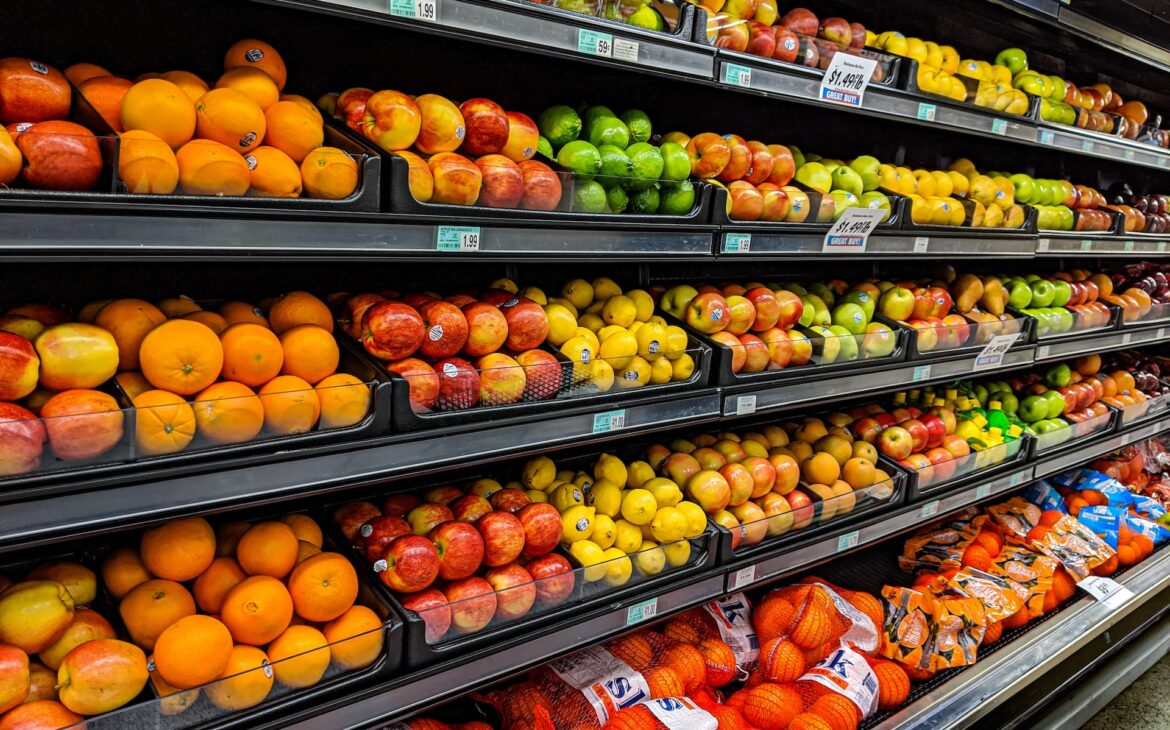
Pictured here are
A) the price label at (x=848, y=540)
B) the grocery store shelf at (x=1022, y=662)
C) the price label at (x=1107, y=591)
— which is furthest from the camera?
the price label at (x=1107, y=591)

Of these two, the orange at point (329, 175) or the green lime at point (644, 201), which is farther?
the green lime at point (644, 201)

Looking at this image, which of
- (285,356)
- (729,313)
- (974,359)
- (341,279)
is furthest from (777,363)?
(285,356)

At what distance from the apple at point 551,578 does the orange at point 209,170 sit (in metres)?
0.95

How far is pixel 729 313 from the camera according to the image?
2086 millimetres

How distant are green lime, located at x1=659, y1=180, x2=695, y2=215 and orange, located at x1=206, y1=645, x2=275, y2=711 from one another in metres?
1.24

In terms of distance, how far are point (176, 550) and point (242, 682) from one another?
0.28 meters

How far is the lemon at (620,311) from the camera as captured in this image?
1944 millimetres

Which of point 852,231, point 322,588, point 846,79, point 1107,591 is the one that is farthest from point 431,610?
point 1107,591

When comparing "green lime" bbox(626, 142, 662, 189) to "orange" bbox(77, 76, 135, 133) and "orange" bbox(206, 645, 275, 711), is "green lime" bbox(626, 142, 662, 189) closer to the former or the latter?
"orange" bbox(77, 76, 135, 133)

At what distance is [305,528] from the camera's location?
155 cm

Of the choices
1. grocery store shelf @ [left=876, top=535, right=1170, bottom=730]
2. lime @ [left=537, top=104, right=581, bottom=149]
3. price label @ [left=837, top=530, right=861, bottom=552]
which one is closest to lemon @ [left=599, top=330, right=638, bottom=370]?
lime @ [left=537, top=104, right=581, bottom=149]

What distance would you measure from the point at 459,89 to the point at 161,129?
848 millimetres

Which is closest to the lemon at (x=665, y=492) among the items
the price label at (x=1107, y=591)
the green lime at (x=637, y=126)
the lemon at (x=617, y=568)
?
the lemon at (x=617, y=568)

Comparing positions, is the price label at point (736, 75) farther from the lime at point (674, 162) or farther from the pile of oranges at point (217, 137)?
the pile of oranges at point (217, 137)
